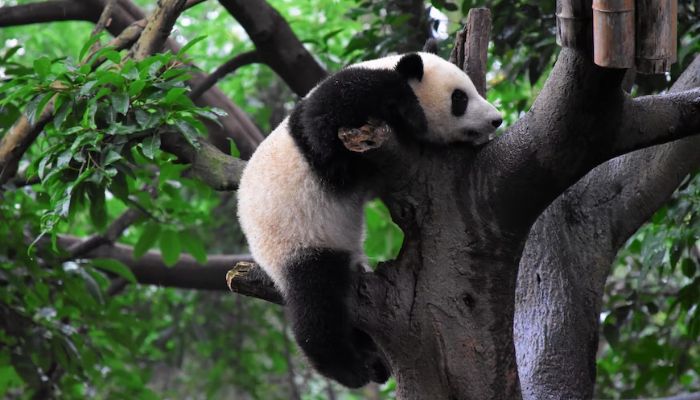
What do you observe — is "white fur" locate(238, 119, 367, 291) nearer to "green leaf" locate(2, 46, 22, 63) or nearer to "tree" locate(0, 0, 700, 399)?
"tree" locate(0, 0, 700, 399)

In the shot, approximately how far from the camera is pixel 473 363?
2.74 meters

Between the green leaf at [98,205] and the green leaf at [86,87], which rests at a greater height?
the green leaf at [86,87]

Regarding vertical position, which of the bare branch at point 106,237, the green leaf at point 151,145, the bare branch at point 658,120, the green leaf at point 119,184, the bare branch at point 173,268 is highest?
the bare branch at point 658,120

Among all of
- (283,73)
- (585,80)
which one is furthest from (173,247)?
(585,80)

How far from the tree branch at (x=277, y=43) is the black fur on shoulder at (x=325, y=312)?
213 cm

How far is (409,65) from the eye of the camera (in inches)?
123

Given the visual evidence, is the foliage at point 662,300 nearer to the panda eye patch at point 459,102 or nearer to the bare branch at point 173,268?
the panda eye patch at point 459,102

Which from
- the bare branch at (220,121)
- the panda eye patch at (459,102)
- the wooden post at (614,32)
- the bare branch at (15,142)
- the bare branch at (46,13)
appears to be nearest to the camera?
the wooden post at (614,32)

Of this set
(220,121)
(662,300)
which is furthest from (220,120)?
(662,300)

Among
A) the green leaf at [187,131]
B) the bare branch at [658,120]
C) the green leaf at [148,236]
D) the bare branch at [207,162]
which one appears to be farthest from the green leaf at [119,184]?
the bare branch at [658,120]

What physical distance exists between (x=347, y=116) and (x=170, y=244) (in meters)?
2.40

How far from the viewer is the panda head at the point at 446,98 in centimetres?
311

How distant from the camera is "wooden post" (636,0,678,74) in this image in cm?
197

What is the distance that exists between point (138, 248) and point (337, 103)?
2.49 m
